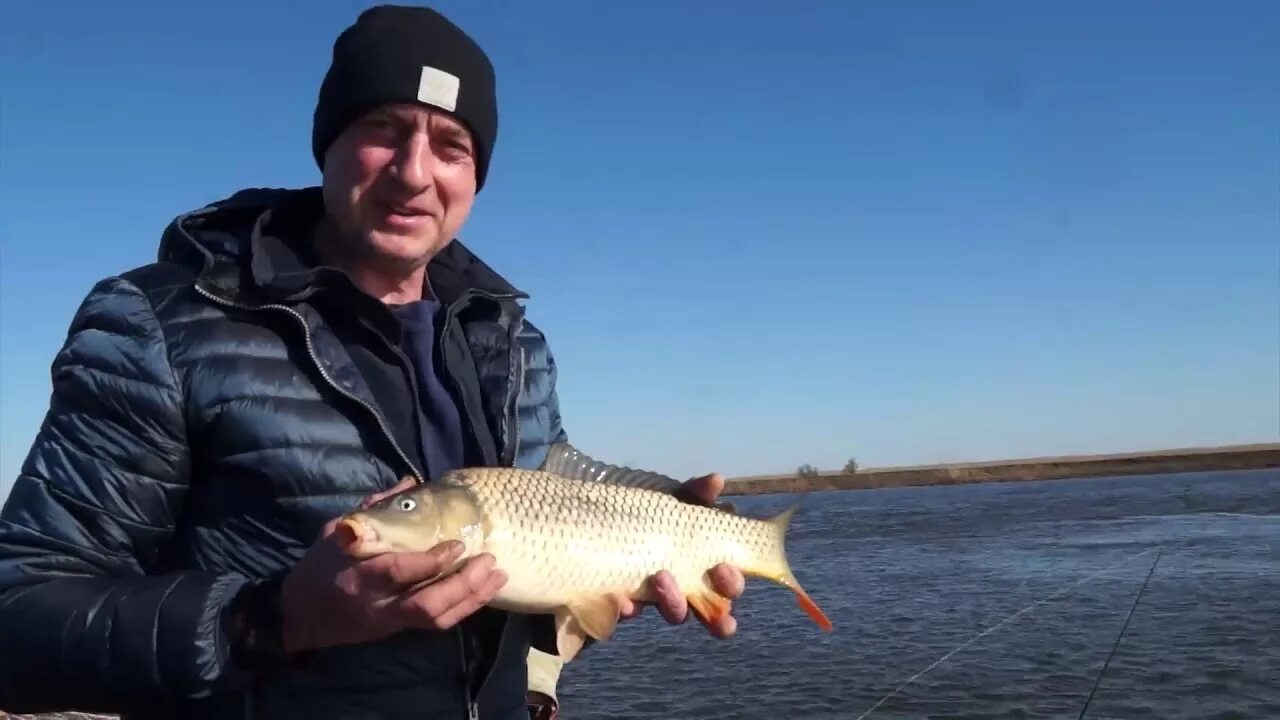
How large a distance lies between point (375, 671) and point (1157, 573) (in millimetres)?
23484

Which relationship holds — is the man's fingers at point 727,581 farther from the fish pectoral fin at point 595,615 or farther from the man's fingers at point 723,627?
the fish pectoral fin at point 595,615

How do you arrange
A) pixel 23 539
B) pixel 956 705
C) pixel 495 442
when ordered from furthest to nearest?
pixel 956 705
pixel 495 442
pixel 23 539

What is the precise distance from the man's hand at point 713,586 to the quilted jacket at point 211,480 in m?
0.59

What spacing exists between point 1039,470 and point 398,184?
101m

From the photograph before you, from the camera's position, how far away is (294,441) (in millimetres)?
2977

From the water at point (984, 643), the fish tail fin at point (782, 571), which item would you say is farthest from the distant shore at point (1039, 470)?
the fish tail fin at point (782, 571)

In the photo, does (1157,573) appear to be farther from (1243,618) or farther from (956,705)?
(956,705)

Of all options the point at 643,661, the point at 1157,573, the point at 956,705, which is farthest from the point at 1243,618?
the point at 643,661

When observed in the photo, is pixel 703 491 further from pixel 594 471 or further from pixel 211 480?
pixel 211 480

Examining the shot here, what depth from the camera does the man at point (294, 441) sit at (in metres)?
2.64

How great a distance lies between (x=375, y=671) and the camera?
3.05m

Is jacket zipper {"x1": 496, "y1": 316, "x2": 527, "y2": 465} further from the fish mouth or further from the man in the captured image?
the fish mouth

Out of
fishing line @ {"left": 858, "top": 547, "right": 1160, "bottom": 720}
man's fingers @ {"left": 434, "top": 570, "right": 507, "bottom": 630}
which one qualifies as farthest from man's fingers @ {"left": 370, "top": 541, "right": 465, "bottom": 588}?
fishing line @ {"left": 858, "top": 547, "right": 1160, "bottom": 720}

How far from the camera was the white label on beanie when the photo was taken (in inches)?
135
